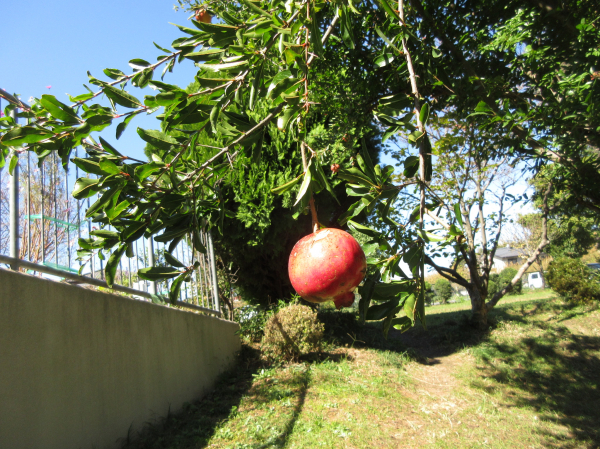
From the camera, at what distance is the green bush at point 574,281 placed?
1105cm

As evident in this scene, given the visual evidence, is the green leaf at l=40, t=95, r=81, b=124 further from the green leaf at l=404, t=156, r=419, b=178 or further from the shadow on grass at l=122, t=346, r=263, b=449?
the shadow on grass at l=122, t=346, r=263, b=449

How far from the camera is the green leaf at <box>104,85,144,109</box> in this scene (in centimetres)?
141

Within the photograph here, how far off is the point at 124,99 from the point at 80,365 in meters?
2.24

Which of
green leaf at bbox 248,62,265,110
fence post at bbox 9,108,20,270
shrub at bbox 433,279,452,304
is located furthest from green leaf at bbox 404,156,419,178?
shrub at bbox 433,279,452,304

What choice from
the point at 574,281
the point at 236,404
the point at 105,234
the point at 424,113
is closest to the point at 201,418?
the point at 236,404

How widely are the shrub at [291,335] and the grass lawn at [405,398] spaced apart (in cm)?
21

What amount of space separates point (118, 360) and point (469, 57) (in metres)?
4.63

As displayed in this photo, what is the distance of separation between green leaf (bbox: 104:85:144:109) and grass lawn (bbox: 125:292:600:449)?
302 cm

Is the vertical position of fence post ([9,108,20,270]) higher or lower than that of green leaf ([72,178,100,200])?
higher

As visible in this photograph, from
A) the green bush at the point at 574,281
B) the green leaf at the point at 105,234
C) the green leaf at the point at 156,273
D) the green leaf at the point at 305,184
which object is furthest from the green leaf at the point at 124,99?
the green bush at the point at 574,281

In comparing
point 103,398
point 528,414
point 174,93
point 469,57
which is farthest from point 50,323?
point 528,414

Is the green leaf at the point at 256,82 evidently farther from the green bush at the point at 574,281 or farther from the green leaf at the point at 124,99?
the green bush at the point at 574,281

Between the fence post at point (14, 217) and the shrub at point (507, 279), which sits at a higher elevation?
the fence post at point (14, 217)

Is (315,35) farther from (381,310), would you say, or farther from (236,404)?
(236,404)
